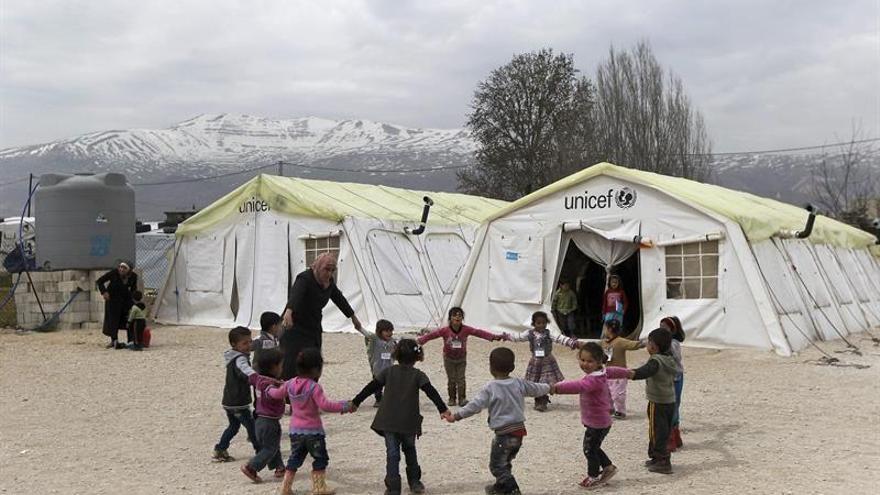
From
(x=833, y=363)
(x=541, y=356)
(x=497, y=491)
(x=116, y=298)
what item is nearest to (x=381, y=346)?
(x=541, y=356)

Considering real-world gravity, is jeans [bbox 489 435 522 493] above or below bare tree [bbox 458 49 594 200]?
below

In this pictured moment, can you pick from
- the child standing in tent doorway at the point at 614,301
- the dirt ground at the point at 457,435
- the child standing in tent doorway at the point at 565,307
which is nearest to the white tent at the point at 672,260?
the child standing in tent doorway at the point at 565,307

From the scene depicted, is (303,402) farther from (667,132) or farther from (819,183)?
(819,183)

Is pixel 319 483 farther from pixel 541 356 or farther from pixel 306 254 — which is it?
pixel 306 254

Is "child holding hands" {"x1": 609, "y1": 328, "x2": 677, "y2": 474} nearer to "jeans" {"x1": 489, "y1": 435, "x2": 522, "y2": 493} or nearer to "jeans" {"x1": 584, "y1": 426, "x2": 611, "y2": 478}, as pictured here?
"jeans" {"x1": 584, "y1": 426, "x2": 611, "y2": 478}

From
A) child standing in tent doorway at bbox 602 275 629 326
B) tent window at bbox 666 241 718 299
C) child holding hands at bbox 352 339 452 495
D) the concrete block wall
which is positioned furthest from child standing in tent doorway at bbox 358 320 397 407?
the concrete block wall

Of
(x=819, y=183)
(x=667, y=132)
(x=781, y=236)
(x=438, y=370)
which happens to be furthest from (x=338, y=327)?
(x=819, y=183)

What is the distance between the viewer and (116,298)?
15.0 m

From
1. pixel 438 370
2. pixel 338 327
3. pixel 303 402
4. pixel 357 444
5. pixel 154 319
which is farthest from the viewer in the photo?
pixel 154 319

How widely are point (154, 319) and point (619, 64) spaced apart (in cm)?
2894

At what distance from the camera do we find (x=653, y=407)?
6270 mm

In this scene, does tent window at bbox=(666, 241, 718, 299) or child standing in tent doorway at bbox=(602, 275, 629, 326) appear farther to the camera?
tent window at bbox=(666, 241, 718, 299)

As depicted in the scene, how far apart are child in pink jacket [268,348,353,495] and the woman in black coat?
10351 millimetres

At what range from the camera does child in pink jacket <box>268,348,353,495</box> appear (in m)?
5.54
